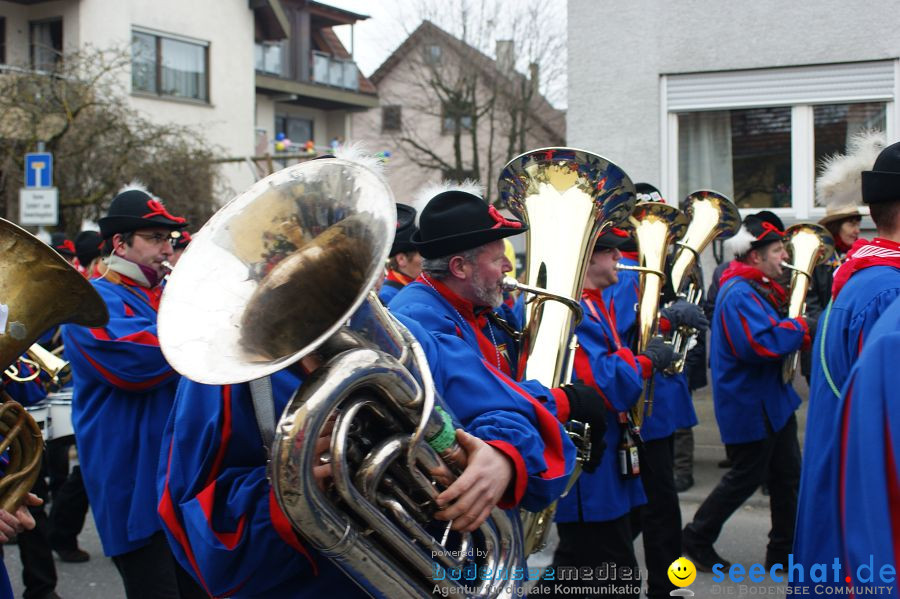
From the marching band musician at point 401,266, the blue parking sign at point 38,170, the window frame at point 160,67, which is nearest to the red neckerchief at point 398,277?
the marching band musician at point 401,266

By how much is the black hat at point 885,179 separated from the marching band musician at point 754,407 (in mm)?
2583

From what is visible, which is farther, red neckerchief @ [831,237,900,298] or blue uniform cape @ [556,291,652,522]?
blue uniform cape @ [556,291,652,522]

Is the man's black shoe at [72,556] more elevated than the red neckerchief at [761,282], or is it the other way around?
the red neckerchief at [761,282]

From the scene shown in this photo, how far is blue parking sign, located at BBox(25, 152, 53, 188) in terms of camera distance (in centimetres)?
1072

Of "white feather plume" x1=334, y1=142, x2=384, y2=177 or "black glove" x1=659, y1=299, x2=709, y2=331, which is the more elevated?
"white feather plume" x1=334, y1=142, x2=384, y2=177

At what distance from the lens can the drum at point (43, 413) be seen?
189 inches

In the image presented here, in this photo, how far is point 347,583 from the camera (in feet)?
7.32

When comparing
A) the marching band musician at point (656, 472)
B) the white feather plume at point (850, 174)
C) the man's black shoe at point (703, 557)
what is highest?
the white feather plume at point (850, 174)

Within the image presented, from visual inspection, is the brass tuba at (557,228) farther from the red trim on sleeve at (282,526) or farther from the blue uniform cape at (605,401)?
the red trim on sleeve at (282,526)

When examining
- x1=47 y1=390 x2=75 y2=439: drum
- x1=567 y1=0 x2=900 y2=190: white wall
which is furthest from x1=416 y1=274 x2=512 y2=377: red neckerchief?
x1=567 y1=0 x2=900 y2=190: white wall

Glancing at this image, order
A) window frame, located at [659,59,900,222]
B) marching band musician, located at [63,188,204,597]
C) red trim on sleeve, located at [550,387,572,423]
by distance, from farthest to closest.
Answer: window frame, located at [659,59,900,222] < marching band musician, located at [63,188,204,597] < red trim on sleeve, located at [550,387,572,423]

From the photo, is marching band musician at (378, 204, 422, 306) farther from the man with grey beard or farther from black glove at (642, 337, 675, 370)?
the man with grey beard

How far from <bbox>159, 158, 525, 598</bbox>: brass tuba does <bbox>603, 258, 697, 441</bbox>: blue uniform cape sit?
8.52 ft

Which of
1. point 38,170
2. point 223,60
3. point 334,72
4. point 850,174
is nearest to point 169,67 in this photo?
point 223,60
